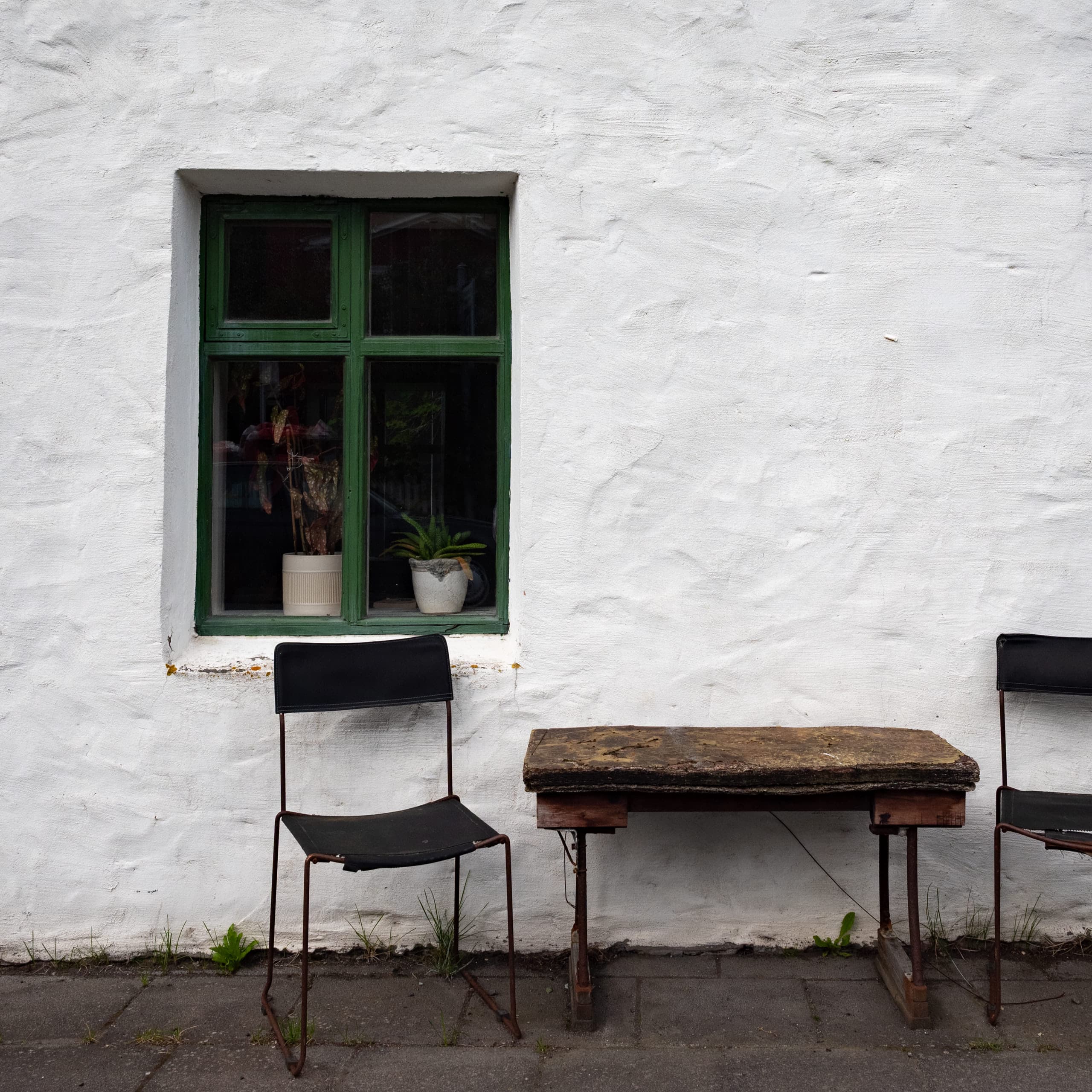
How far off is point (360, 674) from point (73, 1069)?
127 cm

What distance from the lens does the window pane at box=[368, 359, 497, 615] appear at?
3639 millimetres

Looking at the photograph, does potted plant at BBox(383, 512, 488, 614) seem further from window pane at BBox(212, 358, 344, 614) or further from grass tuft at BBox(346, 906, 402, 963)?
grass tuft at BBox(346, 906, 402, 963)

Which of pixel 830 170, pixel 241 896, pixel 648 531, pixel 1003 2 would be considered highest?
pixel 1003 2

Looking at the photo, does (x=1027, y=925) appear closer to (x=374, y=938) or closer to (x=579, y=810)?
(x=579, y=810)

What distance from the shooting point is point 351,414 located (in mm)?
3613

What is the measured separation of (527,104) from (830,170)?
39.3 inches

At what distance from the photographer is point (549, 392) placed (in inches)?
132

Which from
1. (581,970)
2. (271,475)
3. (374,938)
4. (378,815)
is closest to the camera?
(581,970)

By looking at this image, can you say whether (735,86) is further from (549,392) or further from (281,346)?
(281,346)

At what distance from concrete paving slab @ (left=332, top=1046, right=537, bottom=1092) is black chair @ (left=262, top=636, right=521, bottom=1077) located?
13cm

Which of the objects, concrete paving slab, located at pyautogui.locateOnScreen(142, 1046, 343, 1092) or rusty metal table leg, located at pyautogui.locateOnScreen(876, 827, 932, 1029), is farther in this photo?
rusty metal table leg, located at pyautogui.locateOnScreen(876, 827, 932, 1029)

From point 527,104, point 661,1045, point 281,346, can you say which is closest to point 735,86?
point 527,104

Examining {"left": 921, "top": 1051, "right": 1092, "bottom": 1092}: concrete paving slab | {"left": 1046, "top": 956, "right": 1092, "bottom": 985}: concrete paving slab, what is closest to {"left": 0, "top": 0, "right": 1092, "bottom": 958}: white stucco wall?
{"left": 1046, "top": 956, "right": 1092, "bottom": 985}: concrete paving slab

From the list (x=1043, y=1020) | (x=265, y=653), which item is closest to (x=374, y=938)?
(x=265, y=653)
